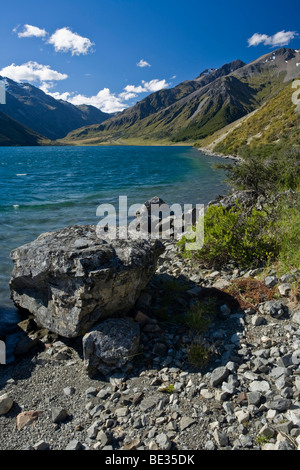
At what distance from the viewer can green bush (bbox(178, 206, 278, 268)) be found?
30.5ft

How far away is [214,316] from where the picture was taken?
24.7 feet

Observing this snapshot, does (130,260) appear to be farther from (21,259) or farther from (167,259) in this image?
(167,259)

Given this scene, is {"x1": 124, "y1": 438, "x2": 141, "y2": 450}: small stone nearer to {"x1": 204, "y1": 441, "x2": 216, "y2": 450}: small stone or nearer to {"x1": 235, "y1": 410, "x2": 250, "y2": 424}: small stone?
{"x1": 204, "y1": 441, "x2": 216, "y2": 450}: small stone

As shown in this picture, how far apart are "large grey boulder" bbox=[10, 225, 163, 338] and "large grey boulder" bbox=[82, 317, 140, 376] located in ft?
1.51

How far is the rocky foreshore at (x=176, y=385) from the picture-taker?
4582 millimetres

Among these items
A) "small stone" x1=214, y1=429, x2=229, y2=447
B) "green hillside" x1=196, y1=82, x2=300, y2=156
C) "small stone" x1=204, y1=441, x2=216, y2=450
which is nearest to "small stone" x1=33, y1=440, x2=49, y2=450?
"small stone" x1=204, y1=441, x2=216, y2=450

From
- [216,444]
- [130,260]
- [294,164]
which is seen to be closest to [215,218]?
[130,260]

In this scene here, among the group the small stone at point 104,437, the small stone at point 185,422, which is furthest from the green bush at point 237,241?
the small stone at point 104,437

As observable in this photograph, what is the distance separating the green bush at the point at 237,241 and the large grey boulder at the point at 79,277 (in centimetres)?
237

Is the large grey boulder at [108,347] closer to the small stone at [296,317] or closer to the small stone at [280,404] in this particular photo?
the small stone at [280,404]

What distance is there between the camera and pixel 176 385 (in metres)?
5.56

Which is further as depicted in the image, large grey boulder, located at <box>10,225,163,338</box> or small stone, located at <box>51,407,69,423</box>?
large grey boulder, located at <box>10,225,163,338</box>

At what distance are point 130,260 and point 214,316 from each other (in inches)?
104

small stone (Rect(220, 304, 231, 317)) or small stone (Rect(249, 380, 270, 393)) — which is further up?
small stone (Rect(220, 304, 231, 317))
